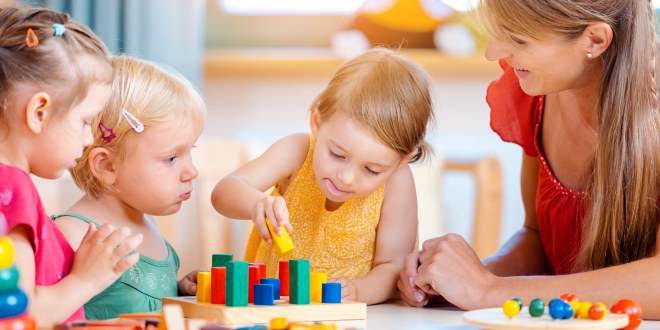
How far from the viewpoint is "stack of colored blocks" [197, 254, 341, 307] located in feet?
3.24

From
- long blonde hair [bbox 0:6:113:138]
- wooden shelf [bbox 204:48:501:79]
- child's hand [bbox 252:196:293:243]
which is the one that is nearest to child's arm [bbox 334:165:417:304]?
child's hand [bbox 252:196:293:243]

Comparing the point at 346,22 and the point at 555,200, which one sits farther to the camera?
the point at 346,22

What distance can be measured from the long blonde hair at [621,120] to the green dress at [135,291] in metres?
0.66

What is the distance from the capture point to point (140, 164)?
1.29m

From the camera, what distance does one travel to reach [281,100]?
10.3 feet

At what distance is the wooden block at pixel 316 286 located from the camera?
1070mm

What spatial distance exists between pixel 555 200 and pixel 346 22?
1.75 meters

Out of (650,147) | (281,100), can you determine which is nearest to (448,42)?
(281,100)

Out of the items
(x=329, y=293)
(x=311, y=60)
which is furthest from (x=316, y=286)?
(x=311, y=60)

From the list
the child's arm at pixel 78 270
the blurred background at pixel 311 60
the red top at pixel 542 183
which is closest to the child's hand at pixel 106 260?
the child's arm at pixel 78 270

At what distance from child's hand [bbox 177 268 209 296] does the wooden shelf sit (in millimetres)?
1742

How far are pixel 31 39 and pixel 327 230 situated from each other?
705 millimetres

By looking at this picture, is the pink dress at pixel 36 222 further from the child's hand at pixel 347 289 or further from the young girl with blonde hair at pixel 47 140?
the child's hand at pixel 347 289

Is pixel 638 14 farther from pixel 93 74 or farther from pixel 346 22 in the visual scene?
pixel 346 22
